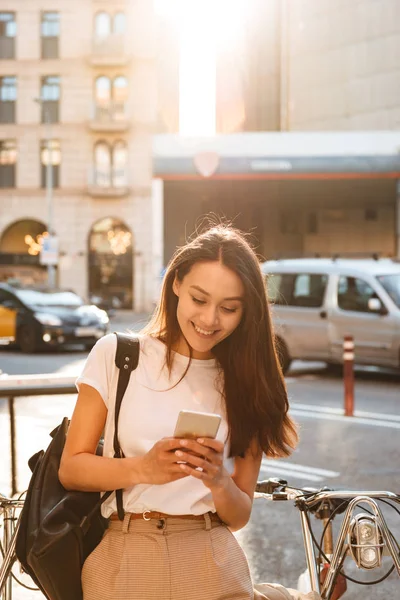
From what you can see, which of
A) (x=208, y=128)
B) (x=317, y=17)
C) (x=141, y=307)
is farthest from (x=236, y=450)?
(x=317, y=17)

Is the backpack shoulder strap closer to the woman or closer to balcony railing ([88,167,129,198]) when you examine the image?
the woman

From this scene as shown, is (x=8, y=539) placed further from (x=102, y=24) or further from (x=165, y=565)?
(x=102, y=24)

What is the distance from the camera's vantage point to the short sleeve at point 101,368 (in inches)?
97.2

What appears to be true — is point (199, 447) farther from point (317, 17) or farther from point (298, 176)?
point (317, 17)

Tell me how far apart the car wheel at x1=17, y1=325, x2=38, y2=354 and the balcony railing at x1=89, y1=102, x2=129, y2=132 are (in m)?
22.7

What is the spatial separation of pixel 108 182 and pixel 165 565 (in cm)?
3958

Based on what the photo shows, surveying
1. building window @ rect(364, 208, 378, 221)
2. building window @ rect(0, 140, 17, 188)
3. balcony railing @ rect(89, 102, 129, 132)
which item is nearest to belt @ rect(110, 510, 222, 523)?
building window @ rect(364, 208, 378, 221)

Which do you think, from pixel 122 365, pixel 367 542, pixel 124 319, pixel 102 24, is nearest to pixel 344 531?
pixel 367 542

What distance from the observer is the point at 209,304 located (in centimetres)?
255

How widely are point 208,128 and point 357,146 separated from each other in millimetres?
9630

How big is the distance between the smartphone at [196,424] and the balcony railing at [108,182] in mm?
39009

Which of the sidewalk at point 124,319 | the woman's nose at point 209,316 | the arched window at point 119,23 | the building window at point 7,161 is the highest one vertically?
the arched window at point 119,23

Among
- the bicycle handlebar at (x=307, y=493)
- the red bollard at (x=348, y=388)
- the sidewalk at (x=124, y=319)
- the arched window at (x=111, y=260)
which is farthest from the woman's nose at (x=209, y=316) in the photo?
the arched window at (x=111, y=260)

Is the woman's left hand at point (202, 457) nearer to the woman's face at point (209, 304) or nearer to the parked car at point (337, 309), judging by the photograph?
the woman's face at point (209, 304)
